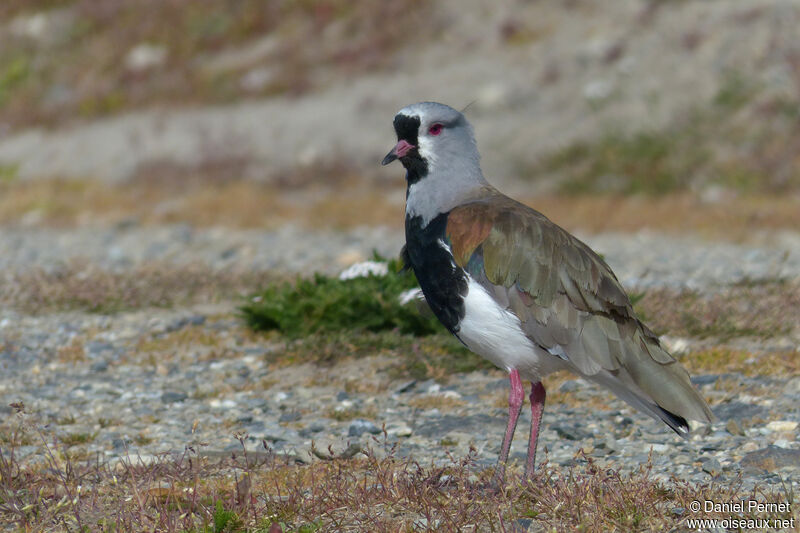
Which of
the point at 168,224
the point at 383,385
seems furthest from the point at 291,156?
the point at 383,385

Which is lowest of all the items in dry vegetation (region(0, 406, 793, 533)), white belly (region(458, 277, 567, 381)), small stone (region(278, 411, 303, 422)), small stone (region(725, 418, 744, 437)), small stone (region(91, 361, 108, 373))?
dry vegetation (region(0, 406, 793, 533))

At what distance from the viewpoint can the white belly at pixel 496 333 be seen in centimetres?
553

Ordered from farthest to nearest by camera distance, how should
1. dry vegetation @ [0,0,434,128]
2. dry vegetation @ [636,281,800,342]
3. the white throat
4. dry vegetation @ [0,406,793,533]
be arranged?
1. dry vegetation @ [0,0,434,128]
2. dry vegetation @ [636,281,800,342]
3. the white throat
4. dry vegetation @ [0,406,793,533]

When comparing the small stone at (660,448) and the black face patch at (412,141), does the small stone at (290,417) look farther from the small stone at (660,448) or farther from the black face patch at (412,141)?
the small stone at (660,448)

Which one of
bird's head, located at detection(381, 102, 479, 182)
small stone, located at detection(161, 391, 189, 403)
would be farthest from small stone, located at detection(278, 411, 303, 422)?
bird's head, located at detection(381, 102, 479, 182)

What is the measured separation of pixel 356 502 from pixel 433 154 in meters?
2.04

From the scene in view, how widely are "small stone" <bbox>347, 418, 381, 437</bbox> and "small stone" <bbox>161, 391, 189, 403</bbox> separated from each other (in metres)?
1.66

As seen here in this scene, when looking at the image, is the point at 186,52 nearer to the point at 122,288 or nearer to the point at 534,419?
the point at 122,288

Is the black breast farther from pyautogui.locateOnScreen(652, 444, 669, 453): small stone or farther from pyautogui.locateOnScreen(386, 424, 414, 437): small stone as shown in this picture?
pyautogui.locateOnScreen(652, 444, 669, 453): small stone

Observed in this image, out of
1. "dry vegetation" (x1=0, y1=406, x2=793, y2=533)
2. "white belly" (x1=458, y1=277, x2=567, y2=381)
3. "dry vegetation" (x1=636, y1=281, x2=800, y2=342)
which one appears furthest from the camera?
"dry vegetation" (x1=636, y1=281, x2=800, y2=342)

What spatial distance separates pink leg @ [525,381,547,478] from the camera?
5590mm

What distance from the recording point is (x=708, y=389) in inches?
301

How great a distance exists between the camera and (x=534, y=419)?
574 centimetres

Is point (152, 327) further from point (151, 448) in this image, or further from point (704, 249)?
point (704, 249)
